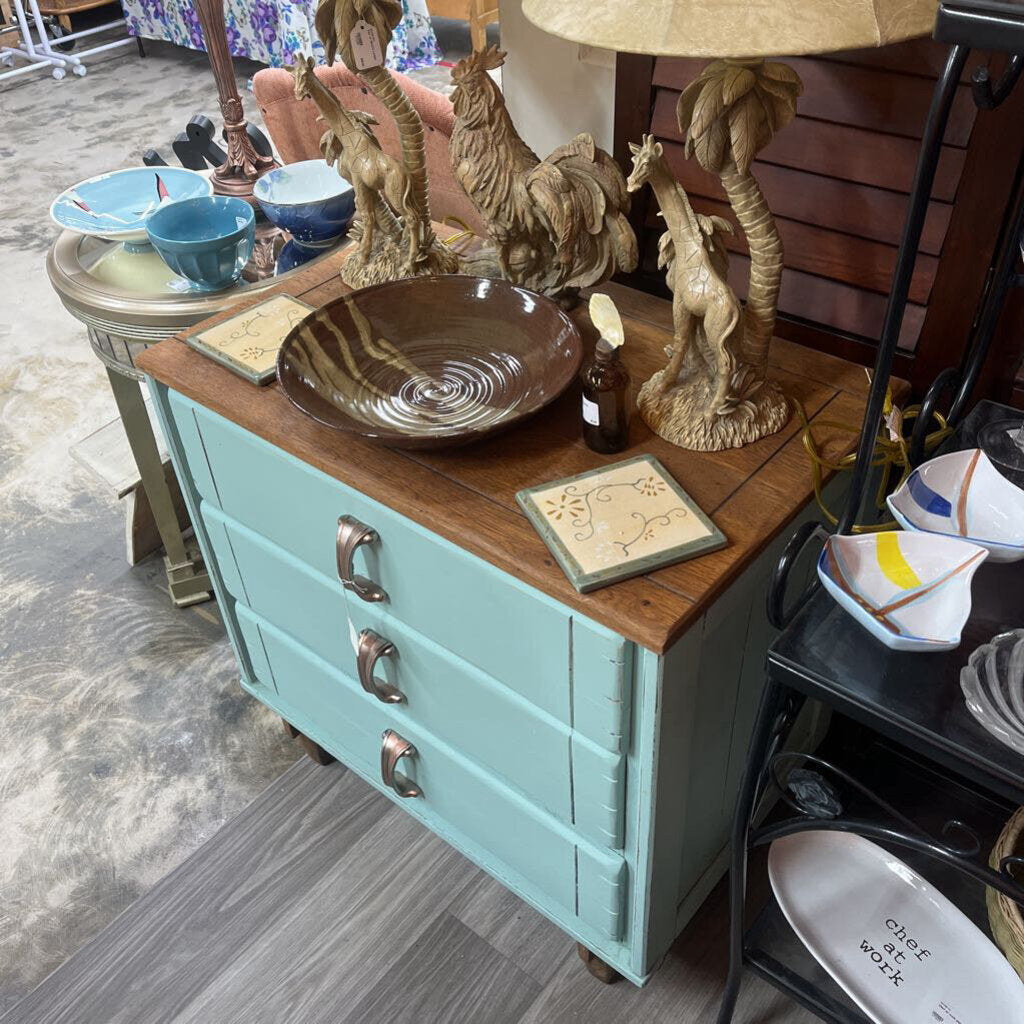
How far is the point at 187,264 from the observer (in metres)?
1.42

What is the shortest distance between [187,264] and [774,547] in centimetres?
92

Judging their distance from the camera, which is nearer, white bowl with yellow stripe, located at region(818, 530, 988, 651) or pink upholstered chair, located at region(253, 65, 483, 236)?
white bowl with yellow stripe, located at region(818, 530, 988, 651)

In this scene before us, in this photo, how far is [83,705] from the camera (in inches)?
70.7

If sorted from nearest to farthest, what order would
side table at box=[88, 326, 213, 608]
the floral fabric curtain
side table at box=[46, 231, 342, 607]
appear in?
side table at box=[46, 231, 342, 607] → side table at box=[88, 326, 213, 608] → the floral fabric curtain

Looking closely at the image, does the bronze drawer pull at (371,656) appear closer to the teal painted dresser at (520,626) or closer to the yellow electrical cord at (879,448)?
the teal painted dresser at (520,626)

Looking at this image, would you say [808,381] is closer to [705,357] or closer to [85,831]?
[705,357]

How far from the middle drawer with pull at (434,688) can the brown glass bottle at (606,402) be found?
284 millimetres

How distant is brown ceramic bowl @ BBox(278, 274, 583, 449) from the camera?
3.51ft

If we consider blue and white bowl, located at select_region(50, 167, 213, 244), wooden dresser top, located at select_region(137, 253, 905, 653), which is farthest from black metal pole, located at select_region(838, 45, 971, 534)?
blue and white bowl, located at select_region(50, 167, 213, 244)

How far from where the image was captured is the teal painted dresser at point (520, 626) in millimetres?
942

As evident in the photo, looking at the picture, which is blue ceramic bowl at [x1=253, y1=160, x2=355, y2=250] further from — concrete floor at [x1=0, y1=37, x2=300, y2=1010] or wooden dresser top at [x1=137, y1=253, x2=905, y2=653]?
concrete floor at [x1=0, y1=37, x2=300, y2=1010]

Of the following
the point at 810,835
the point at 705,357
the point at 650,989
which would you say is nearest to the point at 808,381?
the point at 705,357

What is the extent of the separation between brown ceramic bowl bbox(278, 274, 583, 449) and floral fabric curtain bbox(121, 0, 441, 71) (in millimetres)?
3366

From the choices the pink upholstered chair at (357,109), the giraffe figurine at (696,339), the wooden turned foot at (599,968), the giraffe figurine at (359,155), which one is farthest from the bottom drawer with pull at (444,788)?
the pink upholstered chair at (357,109)
